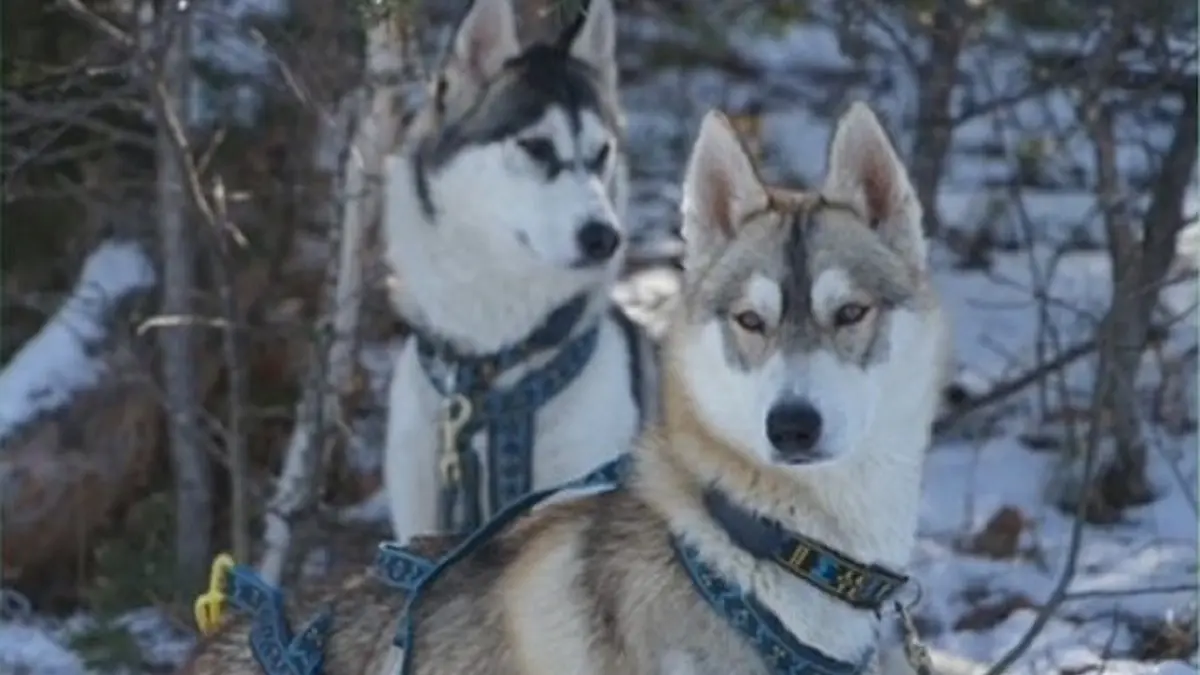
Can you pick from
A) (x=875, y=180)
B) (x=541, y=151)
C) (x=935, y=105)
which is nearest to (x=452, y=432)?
(x=541, y=151)

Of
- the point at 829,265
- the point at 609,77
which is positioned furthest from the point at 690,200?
the point at 609,77

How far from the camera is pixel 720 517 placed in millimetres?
3150

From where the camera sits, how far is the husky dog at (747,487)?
3107 millimetres

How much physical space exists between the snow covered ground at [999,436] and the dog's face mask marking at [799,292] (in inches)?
69.2

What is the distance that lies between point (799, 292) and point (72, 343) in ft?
13.8

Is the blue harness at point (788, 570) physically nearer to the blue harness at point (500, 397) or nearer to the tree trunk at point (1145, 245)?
the blue harness at point (500, 397)

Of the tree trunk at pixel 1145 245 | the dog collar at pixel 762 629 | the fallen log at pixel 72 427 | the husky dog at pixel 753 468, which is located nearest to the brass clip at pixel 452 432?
the husky dog at pixel 753 468

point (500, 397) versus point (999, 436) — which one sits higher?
point (500, 397)

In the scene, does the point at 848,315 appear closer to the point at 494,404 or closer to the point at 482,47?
the point at 494,404

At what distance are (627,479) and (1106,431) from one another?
402cm

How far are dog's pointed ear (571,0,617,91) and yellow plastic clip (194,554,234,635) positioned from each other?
2040 mm

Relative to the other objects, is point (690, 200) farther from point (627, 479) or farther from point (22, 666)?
point (22, 666)

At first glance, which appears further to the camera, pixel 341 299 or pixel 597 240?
pixel 341 299

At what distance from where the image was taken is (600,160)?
5250mm
